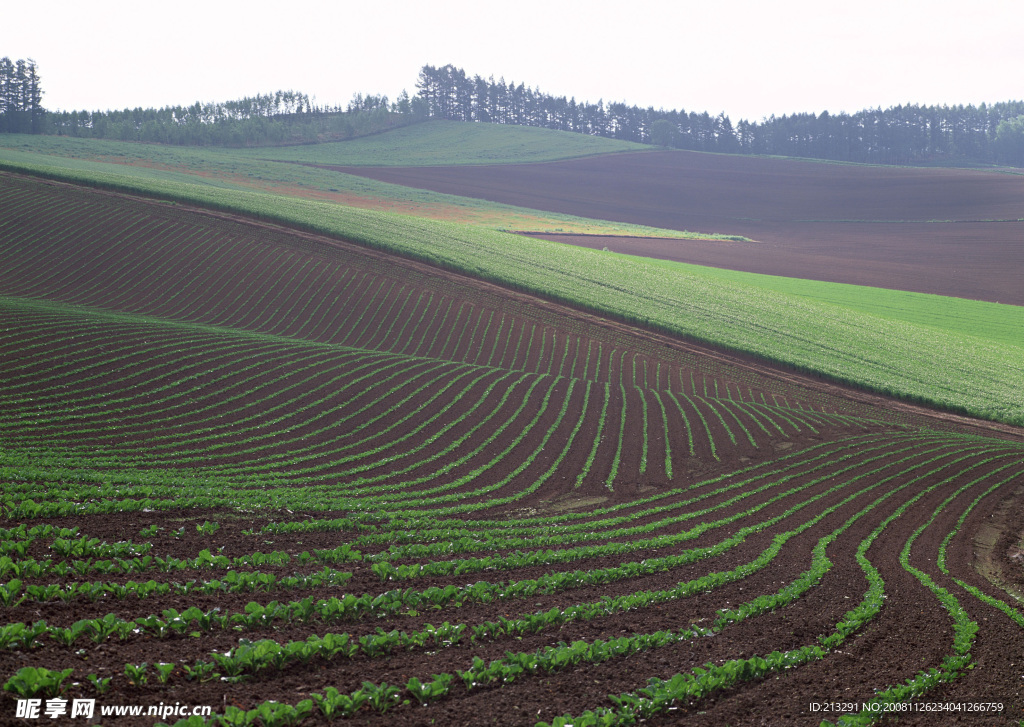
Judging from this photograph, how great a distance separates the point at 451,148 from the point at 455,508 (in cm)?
13025

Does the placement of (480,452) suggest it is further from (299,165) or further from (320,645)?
(299,165)

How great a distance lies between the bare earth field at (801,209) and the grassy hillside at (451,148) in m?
7.58

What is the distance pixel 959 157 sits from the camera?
163625 mm

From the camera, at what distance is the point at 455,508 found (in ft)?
60.5

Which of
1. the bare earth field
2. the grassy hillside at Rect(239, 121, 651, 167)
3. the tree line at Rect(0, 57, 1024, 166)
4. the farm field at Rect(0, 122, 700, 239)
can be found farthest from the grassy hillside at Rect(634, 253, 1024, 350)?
the tree line at Rect(0, 57, 1024, 166)

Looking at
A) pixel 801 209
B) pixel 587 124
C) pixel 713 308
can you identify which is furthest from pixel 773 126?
pixel 713 308

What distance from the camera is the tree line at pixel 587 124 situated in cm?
12950

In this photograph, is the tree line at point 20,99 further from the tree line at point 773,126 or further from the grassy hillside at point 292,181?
the tree line at point 773,126

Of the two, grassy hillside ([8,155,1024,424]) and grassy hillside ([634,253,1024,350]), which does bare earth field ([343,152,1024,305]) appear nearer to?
grassy hillside ([634,253,1024,350])

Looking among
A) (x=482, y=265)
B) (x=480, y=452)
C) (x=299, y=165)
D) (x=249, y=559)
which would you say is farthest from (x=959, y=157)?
(x=249, y=559)

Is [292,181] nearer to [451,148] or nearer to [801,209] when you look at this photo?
[451,148]

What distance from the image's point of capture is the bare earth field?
71.5 m

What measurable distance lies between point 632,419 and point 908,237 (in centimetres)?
7441

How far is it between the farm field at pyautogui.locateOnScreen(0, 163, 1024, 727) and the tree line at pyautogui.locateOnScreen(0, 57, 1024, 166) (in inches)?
3682
